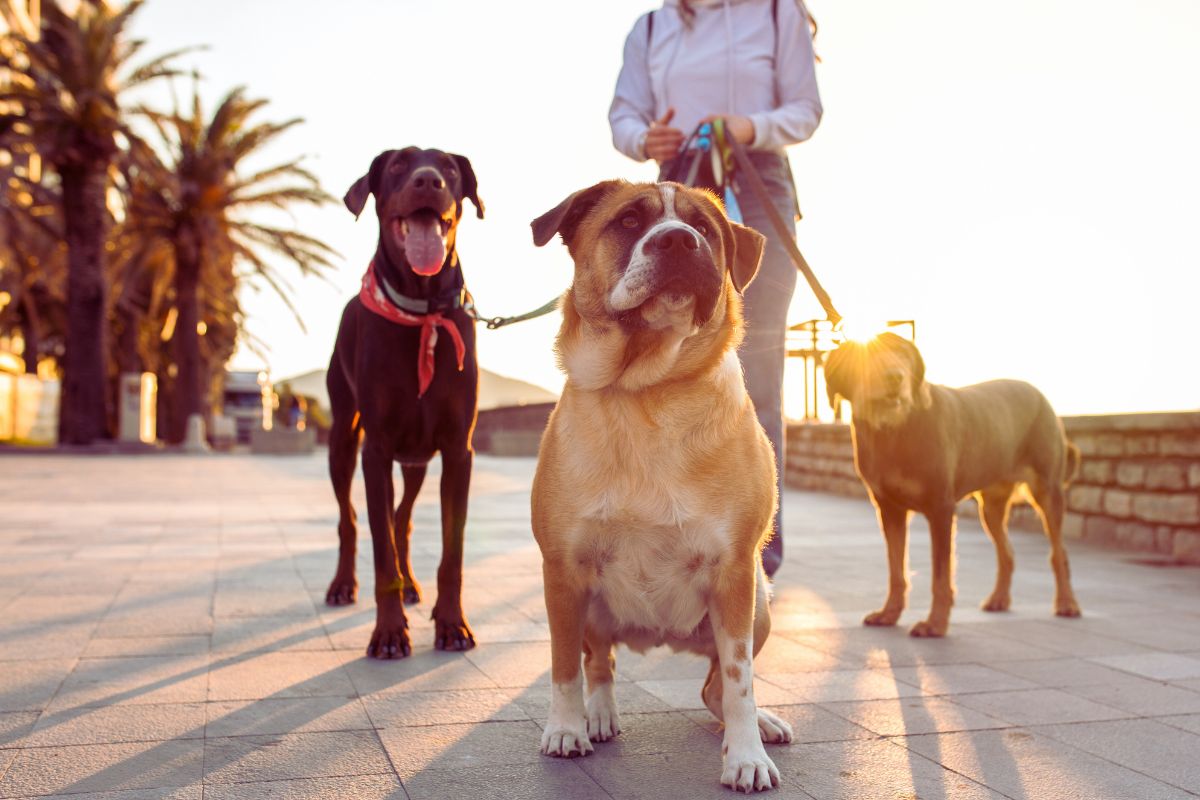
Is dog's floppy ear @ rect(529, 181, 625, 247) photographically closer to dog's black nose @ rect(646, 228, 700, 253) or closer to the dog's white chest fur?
dog's black nose @ rect(646, 228, 700, 253)

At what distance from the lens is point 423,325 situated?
4.22 m

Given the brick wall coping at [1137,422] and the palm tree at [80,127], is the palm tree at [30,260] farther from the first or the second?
the brick wall coping at [1137,422]

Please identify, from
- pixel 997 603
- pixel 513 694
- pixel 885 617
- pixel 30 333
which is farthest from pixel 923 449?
pixel 30 333

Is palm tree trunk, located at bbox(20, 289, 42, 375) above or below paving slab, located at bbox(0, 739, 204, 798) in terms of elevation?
above

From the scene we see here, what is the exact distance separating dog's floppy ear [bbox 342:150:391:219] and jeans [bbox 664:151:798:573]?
63.6 inches

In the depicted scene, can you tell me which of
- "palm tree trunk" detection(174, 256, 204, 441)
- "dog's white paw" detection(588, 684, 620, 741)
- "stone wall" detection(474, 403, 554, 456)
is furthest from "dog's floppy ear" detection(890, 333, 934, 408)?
"palm tree trunk" detection(174, 256, 204, 441)

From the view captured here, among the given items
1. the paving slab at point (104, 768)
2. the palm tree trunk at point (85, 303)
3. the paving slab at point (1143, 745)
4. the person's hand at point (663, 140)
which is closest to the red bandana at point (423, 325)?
the person's hand at point (663, 140)

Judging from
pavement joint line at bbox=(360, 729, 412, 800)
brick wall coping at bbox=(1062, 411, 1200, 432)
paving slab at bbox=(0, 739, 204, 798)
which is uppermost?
brick wall coping at bbox=(1062, 411, 1200, 432)

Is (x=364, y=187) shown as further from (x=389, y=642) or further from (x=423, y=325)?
(x=389, y=642)

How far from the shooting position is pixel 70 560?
650cm

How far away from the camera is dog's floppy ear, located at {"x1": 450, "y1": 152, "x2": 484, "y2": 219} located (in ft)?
15.2

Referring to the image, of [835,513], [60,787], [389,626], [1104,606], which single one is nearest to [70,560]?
[389,626]

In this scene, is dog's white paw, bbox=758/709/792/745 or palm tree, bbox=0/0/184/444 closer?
dog's white paw, bbox=758/709/792/745

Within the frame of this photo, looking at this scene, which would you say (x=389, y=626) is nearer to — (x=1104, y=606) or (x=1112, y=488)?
(x=1104, y=606)
